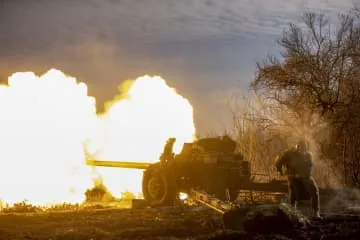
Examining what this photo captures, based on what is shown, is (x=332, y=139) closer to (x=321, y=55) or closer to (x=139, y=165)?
(x=321, y=55)

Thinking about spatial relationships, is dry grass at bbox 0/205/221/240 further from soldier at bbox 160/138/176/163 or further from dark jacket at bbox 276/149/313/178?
dark jacket at bbox 276/149/313/178

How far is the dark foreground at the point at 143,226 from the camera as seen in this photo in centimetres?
1223

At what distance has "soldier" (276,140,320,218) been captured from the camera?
50.1 feet

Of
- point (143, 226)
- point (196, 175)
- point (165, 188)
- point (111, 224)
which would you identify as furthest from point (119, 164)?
point (143, 226)

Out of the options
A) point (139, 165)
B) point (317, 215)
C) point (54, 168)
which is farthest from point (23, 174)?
point (317, 215)

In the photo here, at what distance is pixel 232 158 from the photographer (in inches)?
812

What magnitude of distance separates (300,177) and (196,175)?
5.55 meters

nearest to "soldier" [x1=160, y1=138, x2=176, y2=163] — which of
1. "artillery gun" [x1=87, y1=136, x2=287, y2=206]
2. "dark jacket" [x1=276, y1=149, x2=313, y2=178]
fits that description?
"artillery gun" [x1=87, y1=136, x2=287, y2=206]

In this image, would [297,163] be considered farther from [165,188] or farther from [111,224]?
[165,188]

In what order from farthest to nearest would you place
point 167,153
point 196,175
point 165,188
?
point 167,153 → point 196,175 → point 165,188

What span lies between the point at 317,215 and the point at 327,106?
1423cm

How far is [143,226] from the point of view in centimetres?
1541

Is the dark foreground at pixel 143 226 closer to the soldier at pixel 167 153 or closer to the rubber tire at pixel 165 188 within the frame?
the rubber tire at pixel 165 188

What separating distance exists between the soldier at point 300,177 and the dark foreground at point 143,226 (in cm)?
67
